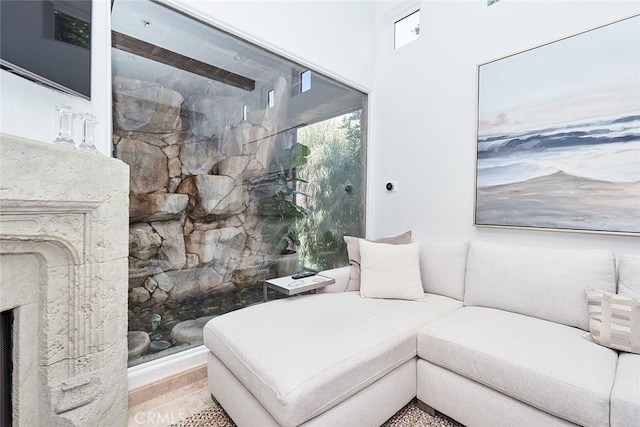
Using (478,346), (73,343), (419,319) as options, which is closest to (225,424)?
(73,343)

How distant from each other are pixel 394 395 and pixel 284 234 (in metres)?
1.39

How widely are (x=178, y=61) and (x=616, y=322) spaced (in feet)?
9.18

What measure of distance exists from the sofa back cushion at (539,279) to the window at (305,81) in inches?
76.0

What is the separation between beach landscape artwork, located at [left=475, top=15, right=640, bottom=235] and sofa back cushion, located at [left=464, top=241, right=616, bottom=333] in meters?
0.29

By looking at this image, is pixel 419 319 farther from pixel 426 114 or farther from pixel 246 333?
pixel 426 114

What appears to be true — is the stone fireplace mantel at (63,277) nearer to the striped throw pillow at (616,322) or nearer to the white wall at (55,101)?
the white wall at (55,101)

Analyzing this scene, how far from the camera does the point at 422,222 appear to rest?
2.77 metres

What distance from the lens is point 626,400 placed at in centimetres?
107

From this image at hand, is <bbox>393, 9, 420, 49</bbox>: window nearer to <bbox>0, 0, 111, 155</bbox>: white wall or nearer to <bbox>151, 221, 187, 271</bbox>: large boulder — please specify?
<bbox>0, 0, 111, 155</bbox>: white wall

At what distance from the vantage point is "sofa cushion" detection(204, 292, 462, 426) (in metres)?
1.17

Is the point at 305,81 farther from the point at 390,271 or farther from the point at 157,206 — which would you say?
the point at 390,271

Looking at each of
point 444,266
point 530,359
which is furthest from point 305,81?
point 530,359

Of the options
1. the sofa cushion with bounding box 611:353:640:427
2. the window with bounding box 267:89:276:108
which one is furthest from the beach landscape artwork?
the window with bounding box 267:89:276:108

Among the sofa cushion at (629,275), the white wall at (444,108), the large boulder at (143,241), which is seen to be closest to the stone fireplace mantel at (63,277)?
the large boulder at (143,241)
